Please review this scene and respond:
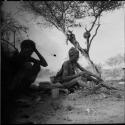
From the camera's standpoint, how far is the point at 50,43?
477 cm

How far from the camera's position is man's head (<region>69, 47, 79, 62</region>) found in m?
5.40

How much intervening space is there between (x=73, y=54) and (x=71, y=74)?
466 mm

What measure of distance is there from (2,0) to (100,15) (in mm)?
2125

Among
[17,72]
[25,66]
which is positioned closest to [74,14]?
[25,66]

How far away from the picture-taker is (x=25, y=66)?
4566mm

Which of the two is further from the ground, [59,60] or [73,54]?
[73,54]

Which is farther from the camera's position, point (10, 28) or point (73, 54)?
point (73, 54)

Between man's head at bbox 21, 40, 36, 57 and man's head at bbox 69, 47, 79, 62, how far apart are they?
923 millimetres

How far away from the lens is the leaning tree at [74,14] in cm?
511

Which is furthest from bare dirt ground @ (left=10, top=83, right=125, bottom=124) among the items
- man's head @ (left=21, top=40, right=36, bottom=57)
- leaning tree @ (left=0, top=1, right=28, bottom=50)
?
leaning tree @ (left=0, top=1, right=28, bottom=50)

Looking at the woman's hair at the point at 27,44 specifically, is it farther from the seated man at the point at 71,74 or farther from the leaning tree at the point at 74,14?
the seated man at the point at 71,74

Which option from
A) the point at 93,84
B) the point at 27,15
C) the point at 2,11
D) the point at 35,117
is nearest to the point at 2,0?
the point at 2,11

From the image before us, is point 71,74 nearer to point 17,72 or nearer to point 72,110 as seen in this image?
point 72,110

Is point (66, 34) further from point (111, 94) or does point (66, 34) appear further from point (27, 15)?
point (111, 94)
